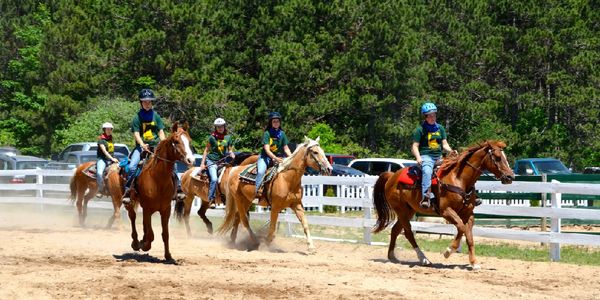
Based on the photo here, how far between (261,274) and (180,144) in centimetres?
279

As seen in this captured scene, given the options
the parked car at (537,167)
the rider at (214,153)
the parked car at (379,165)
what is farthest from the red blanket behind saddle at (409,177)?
the parked car at (537,167)

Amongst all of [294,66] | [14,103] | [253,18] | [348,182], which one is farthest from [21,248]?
[14,103]

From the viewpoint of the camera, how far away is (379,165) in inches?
1558

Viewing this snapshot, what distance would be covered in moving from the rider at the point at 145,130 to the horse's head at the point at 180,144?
828 mm

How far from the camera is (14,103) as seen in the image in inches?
2970

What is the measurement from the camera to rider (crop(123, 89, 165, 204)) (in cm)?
1742

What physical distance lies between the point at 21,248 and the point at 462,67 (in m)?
47.5

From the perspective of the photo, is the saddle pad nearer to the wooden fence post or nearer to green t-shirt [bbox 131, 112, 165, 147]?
the wooden fence post

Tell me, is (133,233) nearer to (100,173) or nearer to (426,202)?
(426,202)

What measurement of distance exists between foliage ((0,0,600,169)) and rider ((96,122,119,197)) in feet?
94.0

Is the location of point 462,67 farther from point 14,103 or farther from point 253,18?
point 14,103

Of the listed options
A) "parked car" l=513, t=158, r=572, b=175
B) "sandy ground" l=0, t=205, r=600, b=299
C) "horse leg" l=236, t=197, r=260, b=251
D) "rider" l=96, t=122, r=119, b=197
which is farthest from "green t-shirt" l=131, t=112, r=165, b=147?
"parked car" l=513, t=158, r=572, b=175

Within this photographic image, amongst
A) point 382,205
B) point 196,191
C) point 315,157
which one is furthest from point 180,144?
point 196,191

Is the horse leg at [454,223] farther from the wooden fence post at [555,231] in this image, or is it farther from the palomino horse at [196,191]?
the palomino horse at [196,191]
